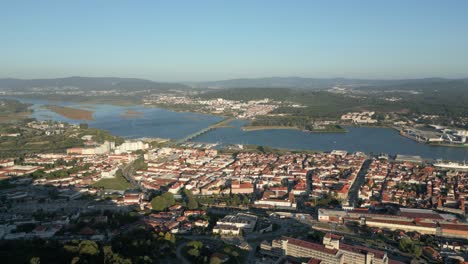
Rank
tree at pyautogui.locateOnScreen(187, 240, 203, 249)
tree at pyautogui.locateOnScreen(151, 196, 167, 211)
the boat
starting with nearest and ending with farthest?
tree at pyautogui.locateOnScreen(187, 240, 203, 249)
tree at pyautogui.locateOnScreen(151, 196, 167, 211)
the boat

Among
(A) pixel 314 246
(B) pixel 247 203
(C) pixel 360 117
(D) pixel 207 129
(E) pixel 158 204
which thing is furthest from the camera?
(C) pixel 360 117

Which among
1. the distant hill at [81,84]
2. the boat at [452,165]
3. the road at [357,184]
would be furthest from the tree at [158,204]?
the distant hill at [81,84]

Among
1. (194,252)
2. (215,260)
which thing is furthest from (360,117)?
(215,260)

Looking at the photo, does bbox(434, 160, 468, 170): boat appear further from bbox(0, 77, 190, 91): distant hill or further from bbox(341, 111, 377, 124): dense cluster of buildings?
bbox(0, 77, 190, 91): distant hill

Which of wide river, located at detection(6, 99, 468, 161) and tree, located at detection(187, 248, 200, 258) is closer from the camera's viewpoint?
tree, located at detection(187, 248, 200, 258)

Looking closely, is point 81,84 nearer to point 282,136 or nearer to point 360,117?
point 360,117

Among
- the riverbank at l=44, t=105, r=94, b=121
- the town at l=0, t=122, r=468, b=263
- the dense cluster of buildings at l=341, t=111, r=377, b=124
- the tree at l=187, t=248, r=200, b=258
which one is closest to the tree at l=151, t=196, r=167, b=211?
the town at l=0, t=122, r=468, b=263
